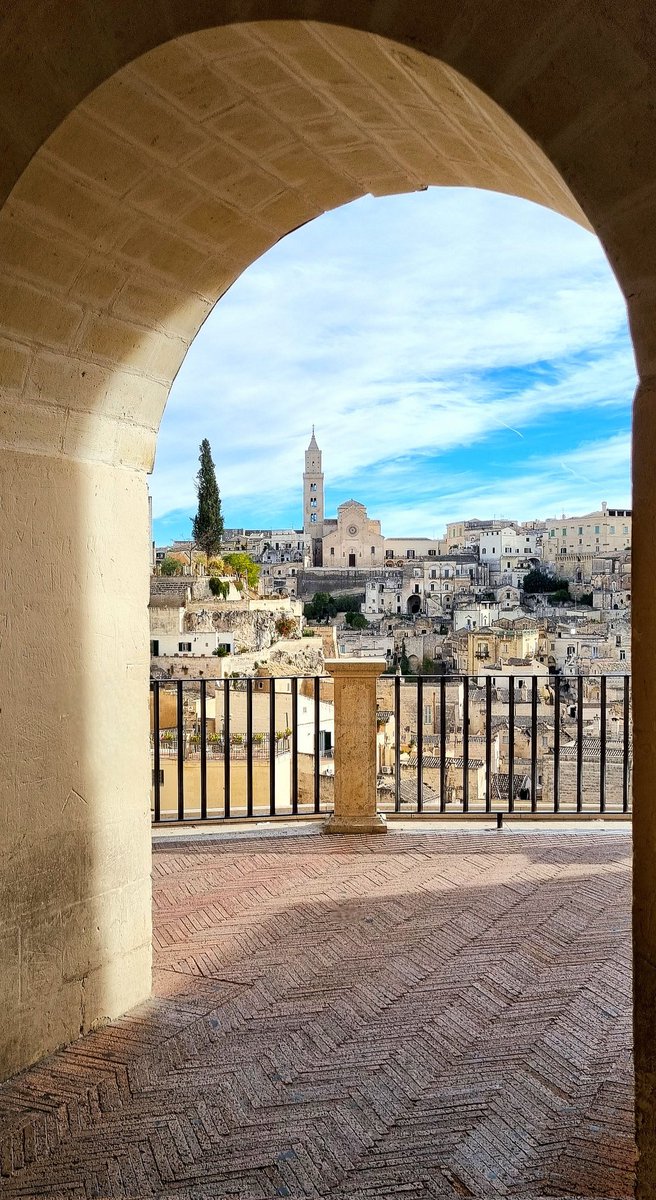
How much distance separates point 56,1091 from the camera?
2615 mm

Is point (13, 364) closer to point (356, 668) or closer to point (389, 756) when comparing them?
point (356, 668)

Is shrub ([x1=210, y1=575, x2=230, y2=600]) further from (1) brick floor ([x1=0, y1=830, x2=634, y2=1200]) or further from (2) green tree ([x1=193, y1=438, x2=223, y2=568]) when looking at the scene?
(1) brick floor ([x1=0, y1=830, x2=634, y2=1200])

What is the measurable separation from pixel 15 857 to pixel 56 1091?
0.74m

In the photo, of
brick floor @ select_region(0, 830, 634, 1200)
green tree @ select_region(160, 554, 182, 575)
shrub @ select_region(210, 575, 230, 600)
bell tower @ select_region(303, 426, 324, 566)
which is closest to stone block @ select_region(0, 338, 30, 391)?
brick floor @ select_region(0, 830, 634, 1200)

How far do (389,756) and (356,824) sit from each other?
2147 centimetres

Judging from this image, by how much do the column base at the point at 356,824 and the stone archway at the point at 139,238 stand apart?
2.29 metres

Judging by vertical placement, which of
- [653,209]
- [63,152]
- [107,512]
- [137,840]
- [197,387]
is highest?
[197,387]

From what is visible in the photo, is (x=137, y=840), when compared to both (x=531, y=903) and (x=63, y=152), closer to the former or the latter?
(x=531, y=903)

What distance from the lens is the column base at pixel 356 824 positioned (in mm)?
5422

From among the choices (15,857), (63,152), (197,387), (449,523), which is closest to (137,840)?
(15,857)

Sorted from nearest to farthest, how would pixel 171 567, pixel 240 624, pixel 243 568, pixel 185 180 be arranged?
pixel 185 180, pixel 240 624, pixel 171 567, pixel 243 568

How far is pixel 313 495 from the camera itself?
364ft

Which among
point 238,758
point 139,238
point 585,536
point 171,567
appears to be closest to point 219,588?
point 171,567

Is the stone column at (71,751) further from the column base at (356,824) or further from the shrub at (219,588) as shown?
the shrub at (219,588)
